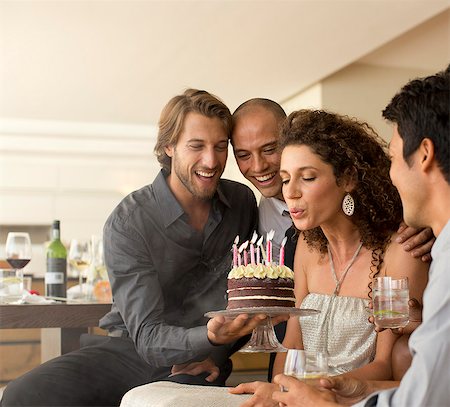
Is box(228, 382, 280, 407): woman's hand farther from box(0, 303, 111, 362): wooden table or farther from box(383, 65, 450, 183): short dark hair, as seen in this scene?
box(0, 303, 111, 362): wooden table

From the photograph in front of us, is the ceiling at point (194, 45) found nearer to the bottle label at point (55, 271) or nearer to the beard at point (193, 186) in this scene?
the bottle label at point (55, 271)

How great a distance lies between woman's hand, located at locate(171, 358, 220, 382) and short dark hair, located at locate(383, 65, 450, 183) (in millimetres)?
1319

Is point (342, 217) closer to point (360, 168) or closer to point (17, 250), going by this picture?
point (360, 168)

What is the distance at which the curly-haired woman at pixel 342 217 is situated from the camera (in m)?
2.38

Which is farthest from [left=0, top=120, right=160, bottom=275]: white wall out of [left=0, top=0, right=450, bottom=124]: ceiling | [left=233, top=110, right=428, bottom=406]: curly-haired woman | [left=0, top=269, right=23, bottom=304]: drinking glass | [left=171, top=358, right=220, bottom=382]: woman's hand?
[left=233, top=110, right=428, bottom=406]: curly-haired woman

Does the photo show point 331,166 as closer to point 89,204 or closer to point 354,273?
point 354,273

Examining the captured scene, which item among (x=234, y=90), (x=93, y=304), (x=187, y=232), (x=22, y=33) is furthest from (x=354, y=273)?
(x=234, y=90)

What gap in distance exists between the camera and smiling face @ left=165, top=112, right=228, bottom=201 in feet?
9.45

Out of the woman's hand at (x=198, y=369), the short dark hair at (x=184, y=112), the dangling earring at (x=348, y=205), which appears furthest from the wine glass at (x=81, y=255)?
the dangling earring at (x=348, y=205)

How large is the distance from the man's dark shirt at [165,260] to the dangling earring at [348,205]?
0.63m

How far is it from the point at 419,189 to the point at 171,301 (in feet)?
4.74

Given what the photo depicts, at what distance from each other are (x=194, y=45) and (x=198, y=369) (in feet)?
13.7

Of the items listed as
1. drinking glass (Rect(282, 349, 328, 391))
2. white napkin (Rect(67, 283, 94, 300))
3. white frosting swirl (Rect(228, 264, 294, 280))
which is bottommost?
drinking glass (Rect(282, 349, 328, 391))

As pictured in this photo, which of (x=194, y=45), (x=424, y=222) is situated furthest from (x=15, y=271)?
(x=194, y=45)
